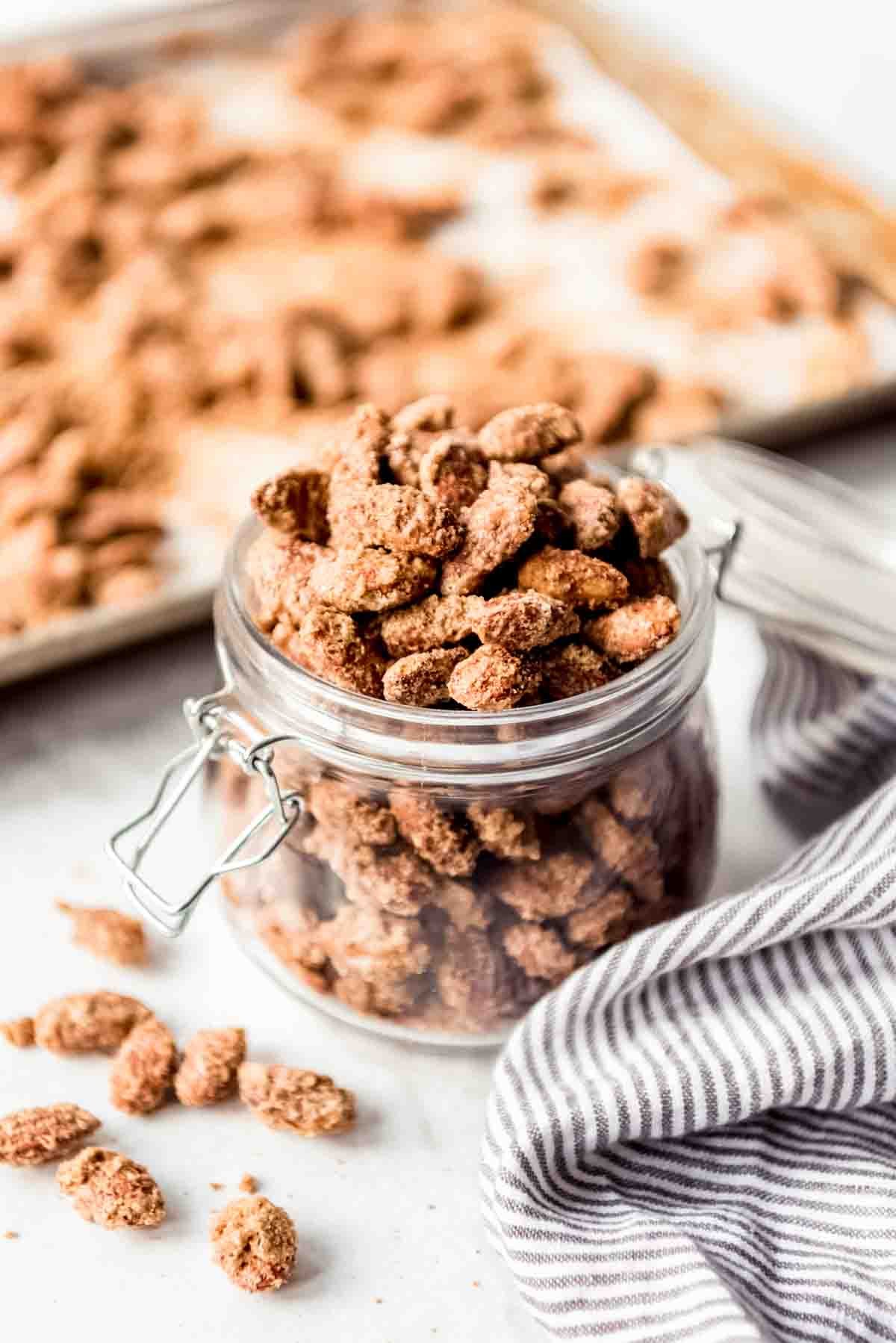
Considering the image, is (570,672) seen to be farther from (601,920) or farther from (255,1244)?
(255,1244)

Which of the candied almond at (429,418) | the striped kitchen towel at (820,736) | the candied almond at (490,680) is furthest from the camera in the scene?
the striped kitchen towel at (820,736)

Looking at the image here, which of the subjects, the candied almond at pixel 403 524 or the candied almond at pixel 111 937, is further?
the candied almond at pixel 111 937

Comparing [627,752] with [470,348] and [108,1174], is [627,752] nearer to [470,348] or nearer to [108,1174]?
[108,1174]

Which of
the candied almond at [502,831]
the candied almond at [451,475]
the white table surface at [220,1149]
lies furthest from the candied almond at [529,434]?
the white table surface at [220,1149]

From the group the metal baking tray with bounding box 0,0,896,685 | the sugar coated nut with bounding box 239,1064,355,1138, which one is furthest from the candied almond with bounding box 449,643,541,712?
the metal baking tray with bounding box 0,0,896,685

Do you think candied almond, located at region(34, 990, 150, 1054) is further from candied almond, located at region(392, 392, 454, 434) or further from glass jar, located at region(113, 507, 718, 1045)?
candied almond, located at region(392, 392, 454, 434)

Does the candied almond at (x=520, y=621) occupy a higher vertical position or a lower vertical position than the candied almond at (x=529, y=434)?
lower

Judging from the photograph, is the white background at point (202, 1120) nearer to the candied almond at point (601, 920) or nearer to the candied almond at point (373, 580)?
the candied almond at point (601, 920)

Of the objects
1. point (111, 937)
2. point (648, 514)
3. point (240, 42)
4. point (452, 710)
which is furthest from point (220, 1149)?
point (240, 42)
